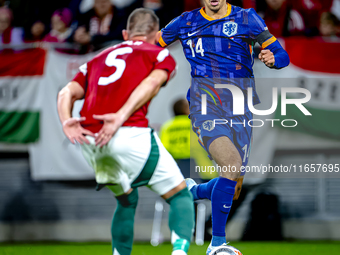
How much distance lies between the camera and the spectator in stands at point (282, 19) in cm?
571

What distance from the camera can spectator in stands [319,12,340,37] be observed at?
19.0ft

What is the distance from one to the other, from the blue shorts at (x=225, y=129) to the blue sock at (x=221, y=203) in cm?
29

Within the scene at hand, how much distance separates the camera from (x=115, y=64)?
2.89 m

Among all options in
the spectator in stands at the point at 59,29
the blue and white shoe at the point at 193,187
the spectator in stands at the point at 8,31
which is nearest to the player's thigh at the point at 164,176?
the blue and white shoe at the point at 193,187

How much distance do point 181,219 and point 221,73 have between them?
142cm

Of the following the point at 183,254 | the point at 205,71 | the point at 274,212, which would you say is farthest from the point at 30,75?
the point at 183,254

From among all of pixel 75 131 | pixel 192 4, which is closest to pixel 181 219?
pixel 75 131

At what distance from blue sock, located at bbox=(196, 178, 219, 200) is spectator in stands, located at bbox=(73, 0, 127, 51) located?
295 centimetres

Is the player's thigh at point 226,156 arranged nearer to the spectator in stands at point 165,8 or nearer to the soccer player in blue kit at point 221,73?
the soccer player in blue kit at point 221,73

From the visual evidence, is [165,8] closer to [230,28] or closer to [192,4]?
[192,4]

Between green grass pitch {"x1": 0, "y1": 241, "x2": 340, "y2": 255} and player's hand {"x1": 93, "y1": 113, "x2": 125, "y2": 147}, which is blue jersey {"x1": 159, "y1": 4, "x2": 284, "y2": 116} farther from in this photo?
green grass pitch {"x1": 0, "y1": 241, "x2": 340, "y2": 255}

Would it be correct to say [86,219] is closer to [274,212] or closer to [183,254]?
[274,212]

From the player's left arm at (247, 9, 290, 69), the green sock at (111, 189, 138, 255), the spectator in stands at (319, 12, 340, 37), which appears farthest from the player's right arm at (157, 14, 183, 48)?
the spectator in stands at (319, 12, 340, 37)

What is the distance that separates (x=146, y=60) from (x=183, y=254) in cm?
130
